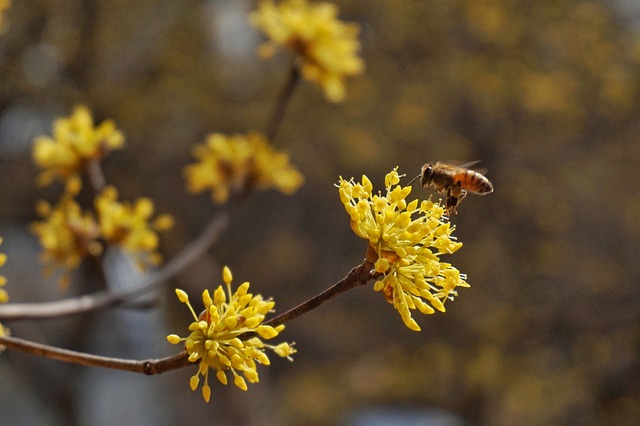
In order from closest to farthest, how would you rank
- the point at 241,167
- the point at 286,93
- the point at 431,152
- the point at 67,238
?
the point at 67,238 → the point at 286,93 → the point at 241,167 → the point at 431,152

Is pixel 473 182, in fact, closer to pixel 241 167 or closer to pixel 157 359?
pixel 157 359

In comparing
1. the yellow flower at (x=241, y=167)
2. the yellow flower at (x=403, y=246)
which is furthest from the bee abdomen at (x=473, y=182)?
the yellow flower at (x=241, y=167)

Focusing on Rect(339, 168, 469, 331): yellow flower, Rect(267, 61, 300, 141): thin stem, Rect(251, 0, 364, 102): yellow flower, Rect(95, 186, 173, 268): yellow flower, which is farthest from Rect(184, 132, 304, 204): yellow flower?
Rect(339, 168, 469, 331): yellow flower

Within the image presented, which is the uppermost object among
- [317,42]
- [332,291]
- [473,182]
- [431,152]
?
[431,152]

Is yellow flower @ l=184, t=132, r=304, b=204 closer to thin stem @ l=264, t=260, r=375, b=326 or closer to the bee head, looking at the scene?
the bee head

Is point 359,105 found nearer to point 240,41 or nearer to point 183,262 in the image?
point 240,41

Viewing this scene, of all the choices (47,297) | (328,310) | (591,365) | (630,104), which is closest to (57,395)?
(328,310)

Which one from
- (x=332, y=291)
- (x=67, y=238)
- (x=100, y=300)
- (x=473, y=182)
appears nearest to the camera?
(x=332, y=291)

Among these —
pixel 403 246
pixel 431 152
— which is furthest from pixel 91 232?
pixel 431 152
